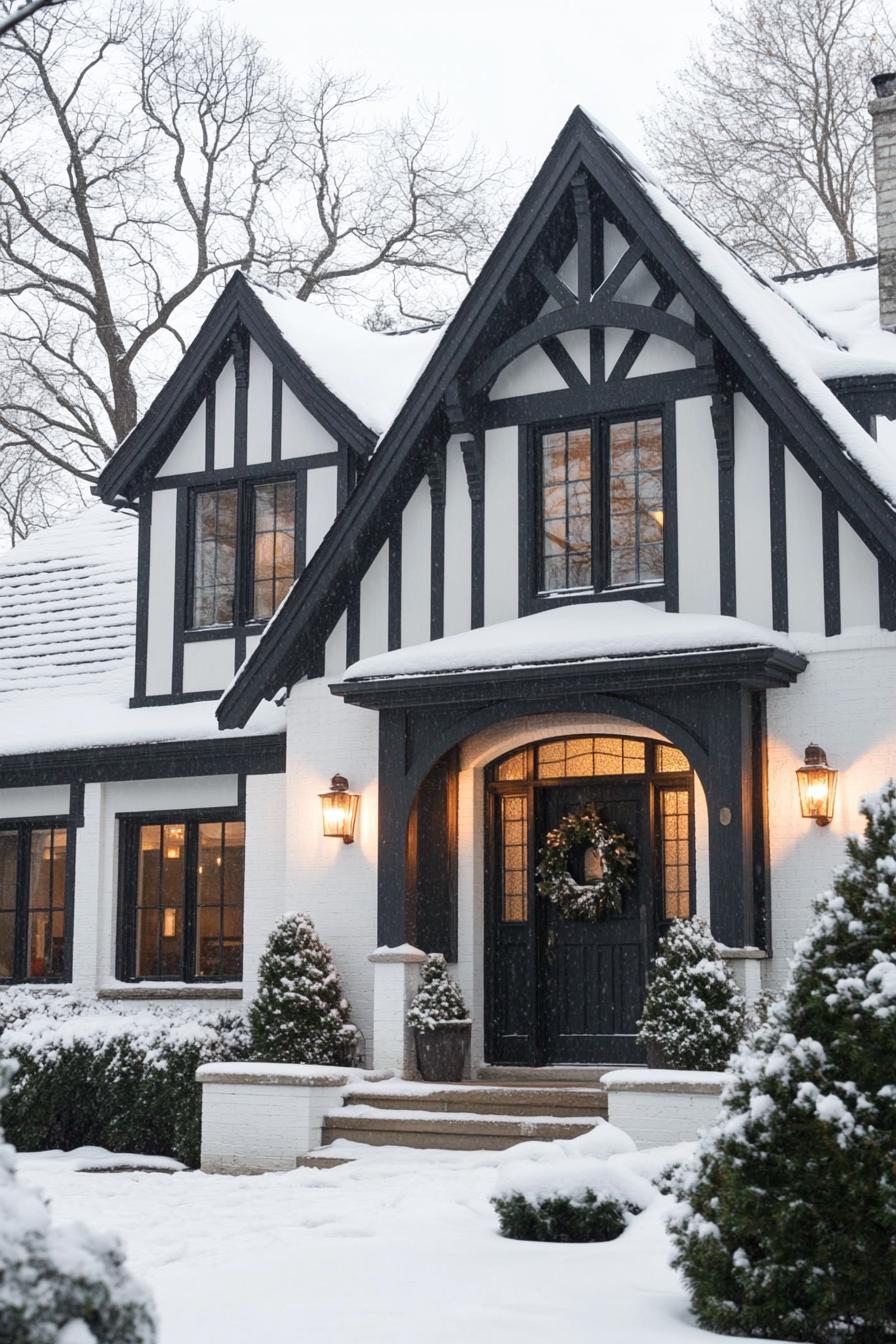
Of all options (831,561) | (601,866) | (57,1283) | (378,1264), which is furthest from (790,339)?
(57,1283)

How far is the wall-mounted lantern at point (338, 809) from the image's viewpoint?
14.5 m

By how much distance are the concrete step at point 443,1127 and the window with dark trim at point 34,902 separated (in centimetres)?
544

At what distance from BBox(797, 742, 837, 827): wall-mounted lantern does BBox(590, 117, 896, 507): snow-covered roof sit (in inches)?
75.1

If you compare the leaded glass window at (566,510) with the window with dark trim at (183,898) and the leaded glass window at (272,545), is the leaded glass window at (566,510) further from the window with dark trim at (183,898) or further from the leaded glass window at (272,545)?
the window with dark trim at (183,898)

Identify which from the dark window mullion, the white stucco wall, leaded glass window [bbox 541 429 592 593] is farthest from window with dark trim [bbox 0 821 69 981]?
leaded glass window [bbox 541 429 592 593]

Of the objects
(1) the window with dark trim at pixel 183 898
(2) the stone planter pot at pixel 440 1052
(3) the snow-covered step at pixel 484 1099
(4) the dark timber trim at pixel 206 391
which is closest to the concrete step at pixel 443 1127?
(3) the snow-covered step at pixel 484 1099

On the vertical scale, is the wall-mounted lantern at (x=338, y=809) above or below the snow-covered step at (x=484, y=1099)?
above

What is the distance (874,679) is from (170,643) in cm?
725

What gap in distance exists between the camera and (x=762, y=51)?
1064 inches

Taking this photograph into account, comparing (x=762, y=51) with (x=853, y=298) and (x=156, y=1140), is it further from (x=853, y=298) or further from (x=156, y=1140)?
(x=156, y=1140)

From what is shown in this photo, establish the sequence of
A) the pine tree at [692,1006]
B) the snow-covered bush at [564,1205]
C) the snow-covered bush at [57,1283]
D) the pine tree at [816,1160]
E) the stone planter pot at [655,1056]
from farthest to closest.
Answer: the stone planter pot at [655,1056] < the pine tree at [692,1006] < the snow-covered bush at [564,1205] < the pine tree at [816,1160] < the snow-covered bush at [57,1283]

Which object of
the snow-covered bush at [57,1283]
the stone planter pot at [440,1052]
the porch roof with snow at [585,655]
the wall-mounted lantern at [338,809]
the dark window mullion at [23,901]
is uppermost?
the porch roof with snow at [585,655]

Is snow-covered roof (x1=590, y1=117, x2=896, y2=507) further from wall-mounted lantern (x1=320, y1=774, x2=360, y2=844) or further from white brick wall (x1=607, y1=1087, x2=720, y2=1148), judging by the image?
wall-mounted lantern (x1=320, y1=774, x2=360, y2=844)

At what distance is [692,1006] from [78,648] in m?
9.20
